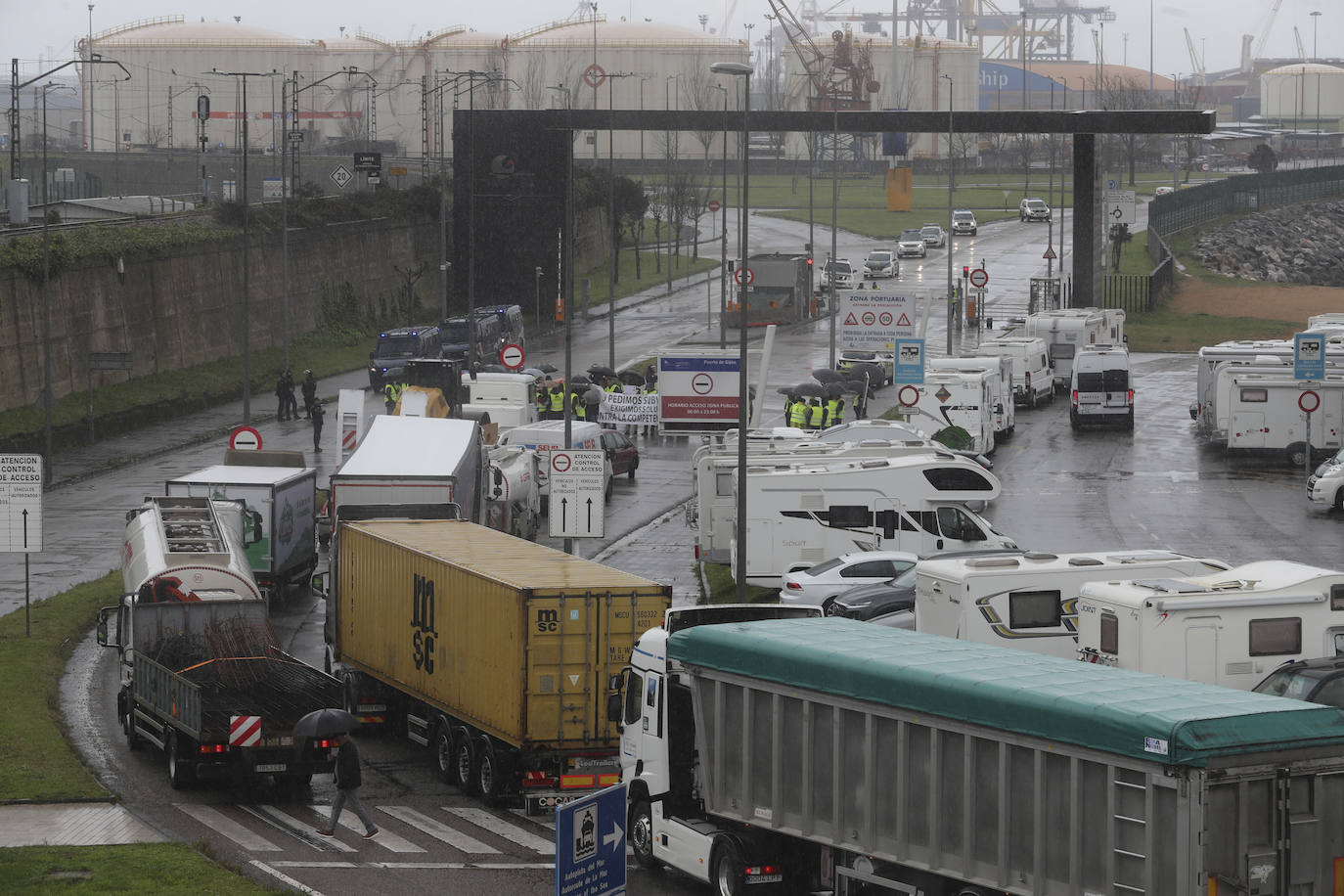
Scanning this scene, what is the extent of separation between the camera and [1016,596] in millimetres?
23562

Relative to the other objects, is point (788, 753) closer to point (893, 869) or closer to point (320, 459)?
point (893, 869)

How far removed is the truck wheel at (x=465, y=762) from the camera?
20.7 m

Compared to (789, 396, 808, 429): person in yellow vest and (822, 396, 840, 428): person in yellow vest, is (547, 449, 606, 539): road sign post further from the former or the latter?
(822, 396, 840, 428): person in yellow vest

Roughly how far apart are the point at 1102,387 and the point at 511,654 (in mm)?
36928

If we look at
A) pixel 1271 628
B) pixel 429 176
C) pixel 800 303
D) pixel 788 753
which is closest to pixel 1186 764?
pixel 788 753

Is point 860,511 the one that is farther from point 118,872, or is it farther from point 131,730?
point 118,872

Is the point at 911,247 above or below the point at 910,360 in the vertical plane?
above

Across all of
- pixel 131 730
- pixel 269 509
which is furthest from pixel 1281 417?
pixel 131 730

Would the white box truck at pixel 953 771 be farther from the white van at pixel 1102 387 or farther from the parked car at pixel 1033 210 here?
the parked car at pixel 1033 210

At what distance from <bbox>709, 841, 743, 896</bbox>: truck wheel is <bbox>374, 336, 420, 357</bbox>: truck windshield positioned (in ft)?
166

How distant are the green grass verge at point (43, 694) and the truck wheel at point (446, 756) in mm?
3924

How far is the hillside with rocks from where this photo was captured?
107 metres

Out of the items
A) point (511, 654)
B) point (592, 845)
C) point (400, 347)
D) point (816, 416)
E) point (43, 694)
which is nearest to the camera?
point (592, 845)

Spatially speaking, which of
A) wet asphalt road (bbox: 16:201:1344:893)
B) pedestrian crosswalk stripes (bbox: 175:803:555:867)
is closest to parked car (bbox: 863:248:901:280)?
wet asphalt road (bbox: 16:201:1344:893)
